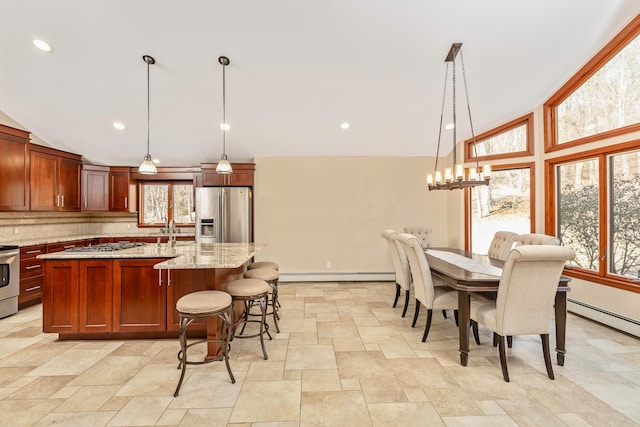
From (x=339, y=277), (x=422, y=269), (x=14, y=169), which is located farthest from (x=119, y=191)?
(x=422, y=269)

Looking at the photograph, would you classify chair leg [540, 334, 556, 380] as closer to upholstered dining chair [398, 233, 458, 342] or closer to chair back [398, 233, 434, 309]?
upholstered dining chair [398, 233, 458, 342]

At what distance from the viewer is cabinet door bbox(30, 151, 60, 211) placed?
14.1ft

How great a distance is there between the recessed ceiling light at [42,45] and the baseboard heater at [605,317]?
261 inches

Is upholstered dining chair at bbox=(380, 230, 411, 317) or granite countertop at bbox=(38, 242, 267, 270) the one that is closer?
granite countertop at bbox=(38, 242, 267, 270)

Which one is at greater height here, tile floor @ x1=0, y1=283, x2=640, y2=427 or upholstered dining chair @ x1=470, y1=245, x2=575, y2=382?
upholstered dining chair @ x1=470, y1=245, x2=575, y2=382

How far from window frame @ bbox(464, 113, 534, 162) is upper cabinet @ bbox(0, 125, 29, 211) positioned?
6702 mm

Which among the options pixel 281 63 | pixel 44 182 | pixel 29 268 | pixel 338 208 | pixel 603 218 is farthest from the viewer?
pixel 338 208

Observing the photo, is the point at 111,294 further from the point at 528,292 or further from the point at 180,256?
the point at 528,292

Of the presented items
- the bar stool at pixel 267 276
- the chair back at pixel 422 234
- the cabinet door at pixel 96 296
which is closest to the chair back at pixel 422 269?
the bar stool at pixel 267 276

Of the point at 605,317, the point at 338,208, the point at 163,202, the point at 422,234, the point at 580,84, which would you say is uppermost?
A: the point at 580,84

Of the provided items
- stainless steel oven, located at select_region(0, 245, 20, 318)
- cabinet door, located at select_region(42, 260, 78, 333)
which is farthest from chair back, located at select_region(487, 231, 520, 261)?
stainless steel oven, located at select_region(0, 245, 20, 318)

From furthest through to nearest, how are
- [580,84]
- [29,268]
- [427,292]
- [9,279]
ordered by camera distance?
[29,268] → [580,84] → [9,279] → [427,292]

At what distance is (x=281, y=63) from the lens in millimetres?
3318

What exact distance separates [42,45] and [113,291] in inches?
104
